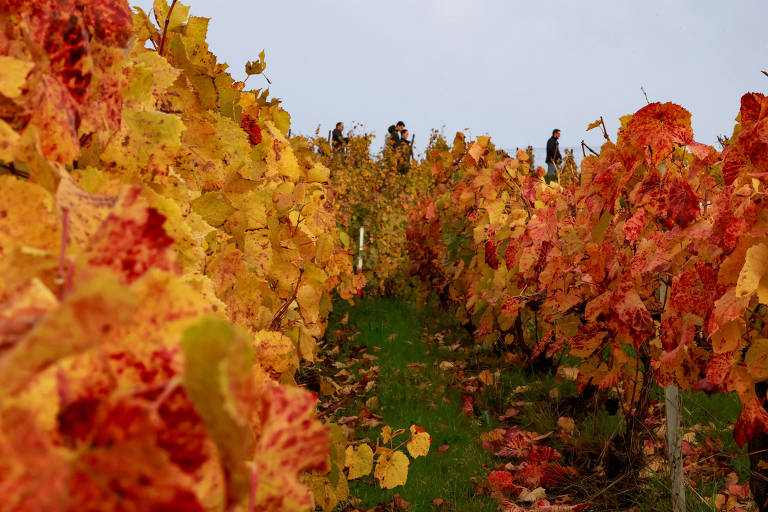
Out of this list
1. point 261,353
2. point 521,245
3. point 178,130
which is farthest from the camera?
point 521,245

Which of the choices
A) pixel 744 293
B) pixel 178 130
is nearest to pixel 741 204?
pixel 744 293

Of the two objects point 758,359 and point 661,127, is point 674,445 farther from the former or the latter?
point 661,127

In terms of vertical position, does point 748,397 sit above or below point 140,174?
below

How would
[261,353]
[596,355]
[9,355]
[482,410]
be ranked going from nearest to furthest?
[9,355], [261,353], [596,355], [482,410]

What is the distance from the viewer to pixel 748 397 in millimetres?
1590

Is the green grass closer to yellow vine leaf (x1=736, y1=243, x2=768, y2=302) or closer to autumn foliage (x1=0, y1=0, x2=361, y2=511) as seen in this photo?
yellow vine leaf (x1=736, y1=243, x2=768, y2=302)

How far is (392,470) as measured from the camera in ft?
5.45

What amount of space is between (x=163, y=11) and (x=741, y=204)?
147cm

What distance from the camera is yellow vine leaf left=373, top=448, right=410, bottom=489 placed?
5.38 ft

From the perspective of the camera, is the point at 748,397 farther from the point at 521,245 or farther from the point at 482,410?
the point at 482,410

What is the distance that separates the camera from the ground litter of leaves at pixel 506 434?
2668 mm

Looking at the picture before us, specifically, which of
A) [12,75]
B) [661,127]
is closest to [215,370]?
Answer: [12,75]

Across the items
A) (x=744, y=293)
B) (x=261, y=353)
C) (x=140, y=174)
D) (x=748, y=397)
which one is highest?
(x=140, y=174)

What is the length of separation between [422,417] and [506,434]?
0.62 m
